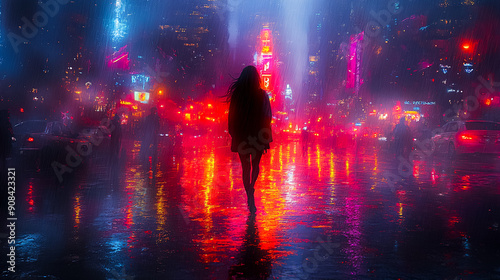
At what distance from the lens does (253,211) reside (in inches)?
306

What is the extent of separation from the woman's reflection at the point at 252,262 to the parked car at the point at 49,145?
13.1 m

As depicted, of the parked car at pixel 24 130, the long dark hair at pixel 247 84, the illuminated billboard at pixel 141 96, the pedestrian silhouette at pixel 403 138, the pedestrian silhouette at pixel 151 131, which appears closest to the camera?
the long dark hair at pixel 247 84

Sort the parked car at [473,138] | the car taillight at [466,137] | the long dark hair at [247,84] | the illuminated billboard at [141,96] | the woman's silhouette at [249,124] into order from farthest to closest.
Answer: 1. the illuminated billboard at [141,96]
2. the car taillight at [466,137]
3. the parked car at [473,138]
4. the long dark hair at [247,84]
5. the woman's silhouette at [249,124]

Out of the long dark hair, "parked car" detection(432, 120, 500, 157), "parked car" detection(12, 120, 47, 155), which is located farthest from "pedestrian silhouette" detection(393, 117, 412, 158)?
the long dark hair

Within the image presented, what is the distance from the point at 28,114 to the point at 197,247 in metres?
36.9

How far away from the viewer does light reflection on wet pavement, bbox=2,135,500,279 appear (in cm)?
464

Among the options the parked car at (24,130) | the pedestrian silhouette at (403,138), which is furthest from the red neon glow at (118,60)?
the pedestrian silhouette at (403,138)

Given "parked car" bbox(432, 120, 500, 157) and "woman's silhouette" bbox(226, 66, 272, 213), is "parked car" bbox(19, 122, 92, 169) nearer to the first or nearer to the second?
"woman's silhouette" bbox(226, 66, 272, 213)

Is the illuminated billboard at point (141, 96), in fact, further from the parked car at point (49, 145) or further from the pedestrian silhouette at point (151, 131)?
the pedestrian silhouette at point (151, 131)

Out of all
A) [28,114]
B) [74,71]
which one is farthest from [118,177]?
[74,71]

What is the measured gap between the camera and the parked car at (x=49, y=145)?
17337 millimetres

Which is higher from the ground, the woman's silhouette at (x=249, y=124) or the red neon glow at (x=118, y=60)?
the red neon glow at (x=118, y=60)

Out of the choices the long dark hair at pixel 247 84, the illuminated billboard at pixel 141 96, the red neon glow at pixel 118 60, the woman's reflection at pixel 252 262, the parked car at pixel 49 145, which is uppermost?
the red neon glow at pixel 118 60

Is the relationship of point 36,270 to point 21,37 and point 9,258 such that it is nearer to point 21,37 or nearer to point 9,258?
point 9,258
